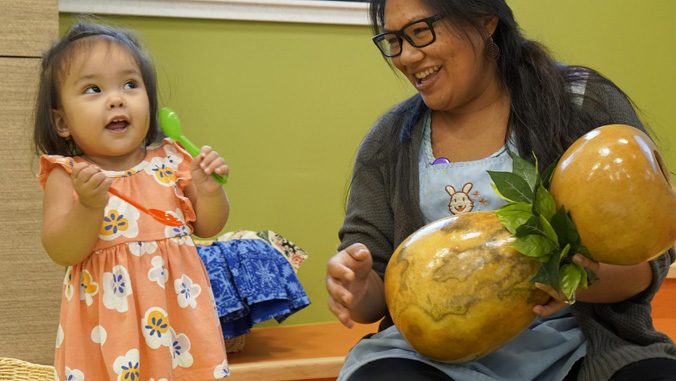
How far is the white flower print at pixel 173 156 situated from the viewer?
53.9 inches

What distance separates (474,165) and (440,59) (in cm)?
18

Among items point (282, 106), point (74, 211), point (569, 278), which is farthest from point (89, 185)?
point (282, 106)

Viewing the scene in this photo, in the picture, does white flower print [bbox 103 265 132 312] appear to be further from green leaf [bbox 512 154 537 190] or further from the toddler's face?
green leaf [bbox 512 154 537 190]

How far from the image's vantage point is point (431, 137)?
1.26 meters

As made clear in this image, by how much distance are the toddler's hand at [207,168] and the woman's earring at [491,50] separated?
1.58 feet

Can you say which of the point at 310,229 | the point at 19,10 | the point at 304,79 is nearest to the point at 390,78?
the point at 304,79

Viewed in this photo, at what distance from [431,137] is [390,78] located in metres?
1.31

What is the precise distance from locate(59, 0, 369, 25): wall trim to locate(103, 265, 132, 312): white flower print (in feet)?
4.03

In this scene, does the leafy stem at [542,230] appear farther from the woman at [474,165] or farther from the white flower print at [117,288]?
the white flower print at [117,288]

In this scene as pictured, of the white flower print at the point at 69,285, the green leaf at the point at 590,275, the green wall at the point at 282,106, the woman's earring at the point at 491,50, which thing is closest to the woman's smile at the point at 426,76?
the woman's earring at the point at 491,50

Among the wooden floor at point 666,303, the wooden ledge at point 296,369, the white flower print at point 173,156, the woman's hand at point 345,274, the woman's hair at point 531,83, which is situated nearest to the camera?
the woman's hand at point 345,274

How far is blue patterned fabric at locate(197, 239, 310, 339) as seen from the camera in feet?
6.30

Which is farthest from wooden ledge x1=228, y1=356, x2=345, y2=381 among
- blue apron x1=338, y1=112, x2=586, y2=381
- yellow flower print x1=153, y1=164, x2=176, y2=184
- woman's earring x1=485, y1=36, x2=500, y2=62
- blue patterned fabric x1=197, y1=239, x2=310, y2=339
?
woman's earring x1=485, y1=36, x2=500, y2=62

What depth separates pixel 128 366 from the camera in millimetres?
1210
